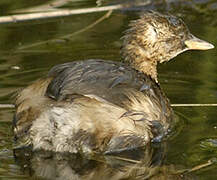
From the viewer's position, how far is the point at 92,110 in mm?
5957

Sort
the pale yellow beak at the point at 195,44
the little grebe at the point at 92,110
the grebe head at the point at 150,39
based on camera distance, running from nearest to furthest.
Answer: the little grebe at the point at 92,110 → the grebe head at the point at 150,39 → the pale yellow beak at the point at 195,44

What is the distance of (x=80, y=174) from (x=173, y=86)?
207 cm

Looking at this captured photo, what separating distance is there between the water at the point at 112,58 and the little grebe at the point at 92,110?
0.15m

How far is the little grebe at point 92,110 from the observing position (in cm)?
594

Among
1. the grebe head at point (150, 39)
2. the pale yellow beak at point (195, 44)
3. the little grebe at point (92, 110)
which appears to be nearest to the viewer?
the little grebe at point (92, 110)

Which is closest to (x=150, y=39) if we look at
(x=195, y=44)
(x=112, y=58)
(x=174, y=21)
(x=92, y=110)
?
(x=174, y=21)

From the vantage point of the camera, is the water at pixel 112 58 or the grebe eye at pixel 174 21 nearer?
the water at pixel 112 58

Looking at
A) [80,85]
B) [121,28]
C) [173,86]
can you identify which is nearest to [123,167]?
[80,85]

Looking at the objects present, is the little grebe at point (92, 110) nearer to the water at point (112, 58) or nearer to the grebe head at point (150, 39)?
the water at point (112, 58)

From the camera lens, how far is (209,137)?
630 centimetres

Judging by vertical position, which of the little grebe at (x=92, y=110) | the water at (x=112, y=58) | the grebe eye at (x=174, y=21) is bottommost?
the water at (x=112, y=58)

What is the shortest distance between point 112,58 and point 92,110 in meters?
2.51

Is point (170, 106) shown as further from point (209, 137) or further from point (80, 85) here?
point (80, 85)

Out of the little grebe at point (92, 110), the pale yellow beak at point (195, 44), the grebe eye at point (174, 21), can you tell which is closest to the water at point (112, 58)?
the little grebe at point (92, 110)
